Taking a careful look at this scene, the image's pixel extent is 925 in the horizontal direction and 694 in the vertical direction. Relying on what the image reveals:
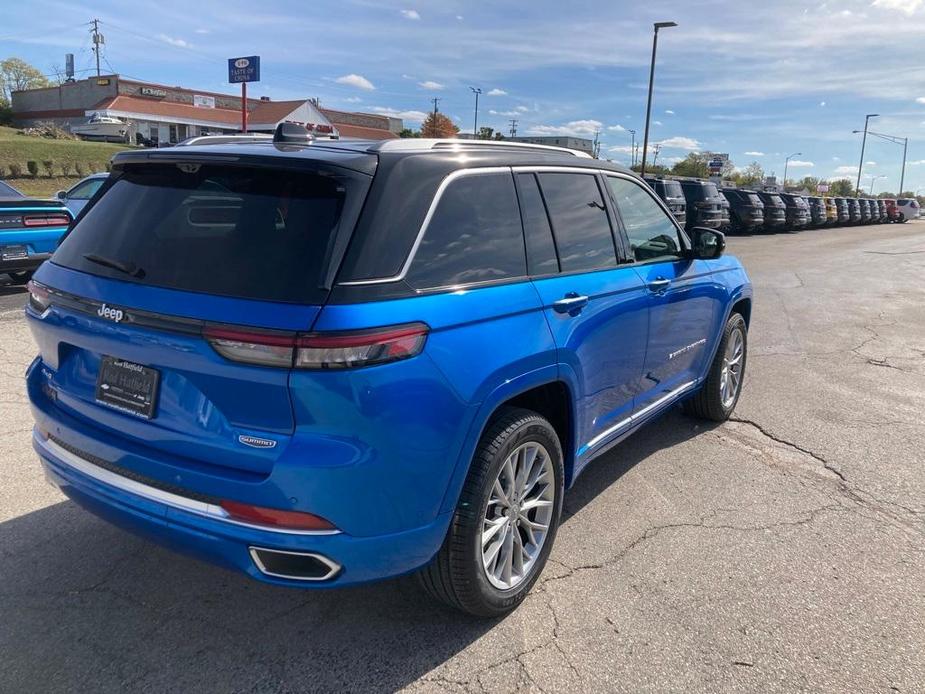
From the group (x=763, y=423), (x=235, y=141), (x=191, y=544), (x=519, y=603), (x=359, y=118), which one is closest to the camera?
(x=191, y=544)

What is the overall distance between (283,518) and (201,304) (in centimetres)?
74

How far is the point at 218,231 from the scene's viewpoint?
8.38 ft

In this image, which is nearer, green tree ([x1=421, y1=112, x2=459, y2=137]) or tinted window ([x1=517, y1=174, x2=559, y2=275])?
tinted window ([x1=517, y1=174, x2=559, y2=275])

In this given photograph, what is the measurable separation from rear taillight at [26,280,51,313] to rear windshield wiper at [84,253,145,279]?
0.78ft

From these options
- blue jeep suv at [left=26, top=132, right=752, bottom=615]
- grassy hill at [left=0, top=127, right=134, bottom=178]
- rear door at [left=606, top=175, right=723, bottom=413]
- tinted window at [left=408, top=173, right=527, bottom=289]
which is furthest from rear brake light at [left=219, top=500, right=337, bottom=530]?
grassy hill at [left=0, top=127, right=134, bottom=178]

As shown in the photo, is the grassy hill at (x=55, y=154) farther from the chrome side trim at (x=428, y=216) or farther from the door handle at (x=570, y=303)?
the door handle at (x=570, y=303)

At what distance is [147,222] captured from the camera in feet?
9.14

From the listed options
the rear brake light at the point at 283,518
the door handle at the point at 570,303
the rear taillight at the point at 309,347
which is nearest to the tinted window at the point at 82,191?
the door handle at the point at 570,303

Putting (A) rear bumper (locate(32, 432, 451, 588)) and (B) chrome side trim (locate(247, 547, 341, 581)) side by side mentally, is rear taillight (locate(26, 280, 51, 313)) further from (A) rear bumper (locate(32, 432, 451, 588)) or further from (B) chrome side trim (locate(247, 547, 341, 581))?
(B) chrome side trim (locate(247, 547, 341, 581))

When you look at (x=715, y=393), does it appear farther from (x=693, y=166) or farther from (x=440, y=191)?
(x=693, y=166)

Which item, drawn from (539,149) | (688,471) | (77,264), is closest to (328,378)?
(77,264)

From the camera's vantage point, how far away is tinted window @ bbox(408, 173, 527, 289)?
260 centimetres

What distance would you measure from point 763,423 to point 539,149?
3.12m

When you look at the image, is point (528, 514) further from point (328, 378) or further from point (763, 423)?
point (763, 423)
